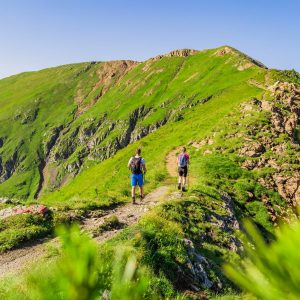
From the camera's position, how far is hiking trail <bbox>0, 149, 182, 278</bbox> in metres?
12.4

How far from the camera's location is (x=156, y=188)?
89.6 ft

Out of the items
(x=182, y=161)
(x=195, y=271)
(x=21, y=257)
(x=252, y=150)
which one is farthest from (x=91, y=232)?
(x=252, y=150)

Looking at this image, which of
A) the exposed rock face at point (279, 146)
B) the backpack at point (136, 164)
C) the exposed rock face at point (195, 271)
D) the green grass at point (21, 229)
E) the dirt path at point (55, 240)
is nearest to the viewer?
the dirt path at point (55, 240)

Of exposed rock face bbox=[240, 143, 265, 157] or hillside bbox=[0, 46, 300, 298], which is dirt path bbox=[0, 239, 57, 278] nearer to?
hillside bbox=[0, 46, 300, 298]

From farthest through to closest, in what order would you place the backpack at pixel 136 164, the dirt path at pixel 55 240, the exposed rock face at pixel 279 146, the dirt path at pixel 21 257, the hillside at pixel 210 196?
1. the exposed rock face at pixel 279 146
2. the backpack at pixel 136 164
3. the hillside at pixel 210 196
4. the dirt path at pixel 55 240
5. the dirt path at pixel 21 257

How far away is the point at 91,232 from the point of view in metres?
15.0

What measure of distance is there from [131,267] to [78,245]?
28 cm

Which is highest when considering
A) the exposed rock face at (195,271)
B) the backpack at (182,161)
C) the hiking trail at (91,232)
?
the backpack at (182,161)

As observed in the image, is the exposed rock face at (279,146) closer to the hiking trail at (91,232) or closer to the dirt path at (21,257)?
the hiking trail at (91,232)

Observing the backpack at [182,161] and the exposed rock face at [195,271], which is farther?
the backpack at [182,161]

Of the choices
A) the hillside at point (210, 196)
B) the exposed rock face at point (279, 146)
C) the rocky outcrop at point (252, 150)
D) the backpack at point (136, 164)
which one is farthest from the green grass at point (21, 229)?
the rocky outcrop at point (252, 150)

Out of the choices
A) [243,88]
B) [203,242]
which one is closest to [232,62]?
[243,88]

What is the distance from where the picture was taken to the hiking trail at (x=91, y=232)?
1245cm

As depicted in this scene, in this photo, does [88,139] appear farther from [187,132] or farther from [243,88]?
[187,132]
